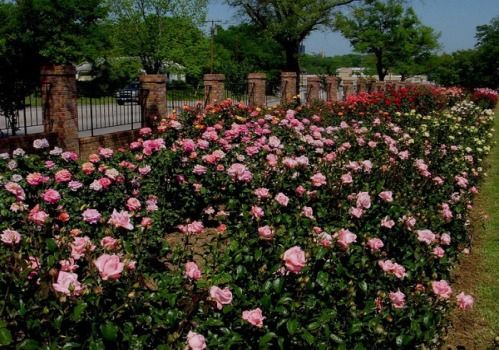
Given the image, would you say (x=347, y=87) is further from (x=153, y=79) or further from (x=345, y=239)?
(x=345, y=239)

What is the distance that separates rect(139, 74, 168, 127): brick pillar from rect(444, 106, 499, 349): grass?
22.6 feet

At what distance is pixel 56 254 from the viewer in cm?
237

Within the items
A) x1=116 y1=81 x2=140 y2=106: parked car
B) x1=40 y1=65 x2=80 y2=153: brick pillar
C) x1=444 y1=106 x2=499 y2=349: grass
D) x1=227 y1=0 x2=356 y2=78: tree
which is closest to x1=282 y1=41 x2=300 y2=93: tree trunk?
x1=227 y1=0 x2=356 y2=78: tree

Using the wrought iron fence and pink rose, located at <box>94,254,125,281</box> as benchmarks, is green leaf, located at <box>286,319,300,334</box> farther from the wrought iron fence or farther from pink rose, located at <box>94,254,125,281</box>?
Answer: the wrought iron fence

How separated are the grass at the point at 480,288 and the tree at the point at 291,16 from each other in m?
24.5

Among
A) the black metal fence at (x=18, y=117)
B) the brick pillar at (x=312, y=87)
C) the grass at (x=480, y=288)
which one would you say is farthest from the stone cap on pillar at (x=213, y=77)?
the grass at (x=480, y=288)

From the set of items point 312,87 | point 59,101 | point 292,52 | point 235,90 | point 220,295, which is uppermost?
point 292,52

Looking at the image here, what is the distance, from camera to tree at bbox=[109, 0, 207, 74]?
41.7 metres

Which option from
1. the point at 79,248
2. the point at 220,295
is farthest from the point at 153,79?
the point at 220,295

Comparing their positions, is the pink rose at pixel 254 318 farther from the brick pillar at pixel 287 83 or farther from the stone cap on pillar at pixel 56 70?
the brick pillar at pixel 287 83

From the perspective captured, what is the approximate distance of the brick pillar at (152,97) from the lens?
38.6 ft

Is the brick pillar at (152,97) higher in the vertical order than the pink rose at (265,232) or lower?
higher

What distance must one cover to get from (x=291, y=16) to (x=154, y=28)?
14708 mm

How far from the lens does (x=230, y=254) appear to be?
288 cm
